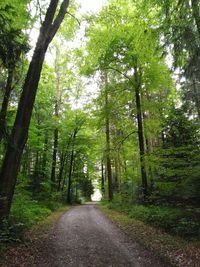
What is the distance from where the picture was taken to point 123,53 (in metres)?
12.5

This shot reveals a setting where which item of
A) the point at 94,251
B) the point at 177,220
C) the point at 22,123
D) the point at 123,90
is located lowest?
the point at 94,251

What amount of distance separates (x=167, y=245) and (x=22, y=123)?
5.24m

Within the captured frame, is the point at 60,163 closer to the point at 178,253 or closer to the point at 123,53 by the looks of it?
the point at 123,53

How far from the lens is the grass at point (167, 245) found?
535 cm

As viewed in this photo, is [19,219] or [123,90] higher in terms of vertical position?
→ [123,90]

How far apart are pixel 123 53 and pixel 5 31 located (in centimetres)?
756

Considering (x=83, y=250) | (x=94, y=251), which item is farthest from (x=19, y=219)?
(x=94, y=251)

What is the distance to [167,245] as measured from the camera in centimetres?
647

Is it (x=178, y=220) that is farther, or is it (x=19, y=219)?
(x=178, y=220)

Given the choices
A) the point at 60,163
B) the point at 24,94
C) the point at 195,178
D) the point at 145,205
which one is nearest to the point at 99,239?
the point at 195,178

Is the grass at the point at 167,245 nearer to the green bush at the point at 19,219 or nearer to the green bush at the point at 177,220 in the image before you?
the green bush at the point at 177,220

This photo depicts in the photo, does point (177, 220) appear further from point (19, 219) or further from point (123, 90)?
point (123, 90)

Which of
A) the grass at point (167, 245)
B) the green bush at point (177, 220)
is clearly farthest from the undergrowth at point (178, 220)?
the grass at point (167, 245)

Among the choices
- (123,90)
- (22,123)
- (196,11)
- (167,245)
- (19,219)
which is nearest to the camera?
(167,245)
